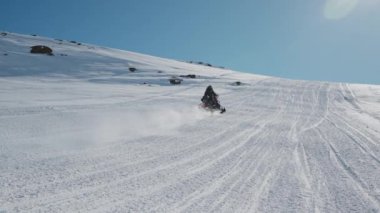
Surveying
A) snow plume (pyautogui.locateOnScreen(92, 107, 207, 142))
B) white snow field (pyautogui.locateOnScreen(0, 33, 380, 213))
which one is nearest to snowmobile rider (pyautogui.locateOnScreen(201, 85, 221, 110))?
snow plume (pyautogui.locateOnScreen(92, 107, 207, 142))

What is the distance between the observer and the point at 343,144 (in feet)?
35.8

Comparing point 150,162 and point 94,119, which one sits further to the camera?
point 94,119

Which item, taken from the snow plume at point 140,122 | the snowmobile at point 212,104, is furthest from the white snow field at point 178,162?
the snowmobile at point 212,104

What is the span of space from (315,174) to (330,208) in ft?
6.35

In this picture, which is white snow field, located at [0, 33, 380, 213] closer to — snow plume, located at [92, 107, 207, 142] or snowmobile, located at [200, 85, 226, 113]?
snow plume, located at [92, 107, 207, 142]

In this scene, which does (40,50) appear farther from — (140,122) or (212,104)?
(140,122)

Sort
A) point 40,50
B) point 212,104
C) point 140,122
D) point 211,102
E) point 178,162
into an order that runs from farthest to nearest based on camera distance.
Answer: point 40,50 < point 211,102 < point 212,104 < point 140,122 < point 178,162

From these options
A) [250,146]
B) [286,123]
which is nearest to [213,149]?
[250,146]

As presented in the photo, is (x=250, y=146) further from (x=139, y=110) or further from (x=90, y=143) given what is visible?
(x=139, y=110)

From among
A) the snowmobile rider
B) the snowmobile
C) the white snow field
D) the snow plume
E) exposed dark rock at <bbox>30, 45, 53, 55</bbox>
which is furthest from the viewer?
exposed dark rock at <bbox>30, 45, 53, 55</bbox>

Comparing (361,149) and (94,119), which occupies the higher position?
(361,149)

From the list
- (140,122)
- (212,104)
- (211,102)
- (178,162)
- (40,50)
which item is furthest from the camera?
(40,50)

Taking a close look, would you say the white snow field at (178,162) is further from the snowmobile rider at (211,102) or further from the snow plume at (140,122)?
the snowmobile rider at (211,102)

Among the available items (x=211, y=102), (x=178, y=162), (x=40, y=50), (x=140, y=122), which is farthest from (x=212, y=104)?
(x=40, y=50)
